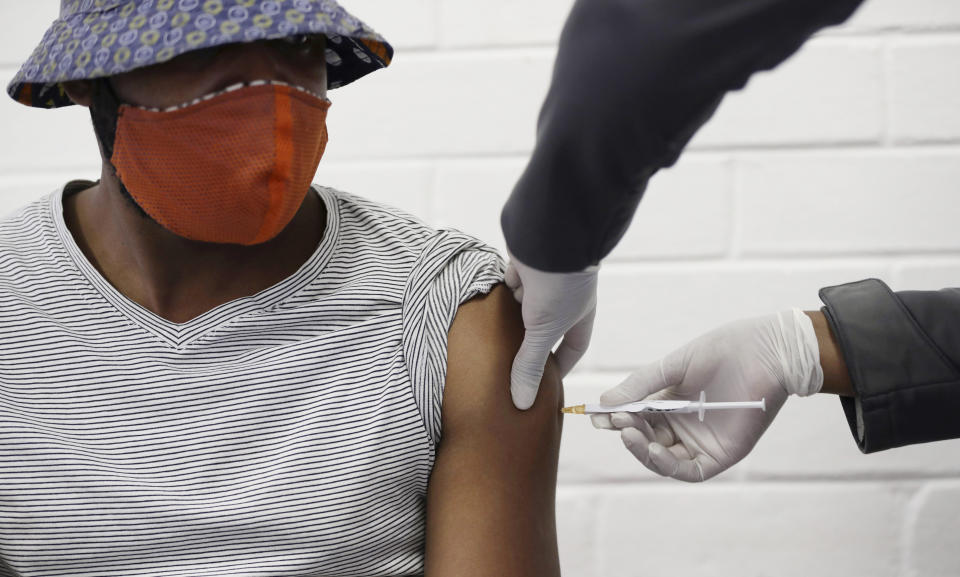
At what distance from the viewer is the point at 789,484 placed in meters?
1.76

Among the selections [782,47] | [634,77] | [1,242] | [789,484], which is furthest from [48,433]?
[789,484]

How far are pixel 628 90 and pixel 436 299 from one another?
1.45 ft

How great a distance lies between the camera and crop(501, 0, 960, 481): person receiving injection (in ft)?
2.59

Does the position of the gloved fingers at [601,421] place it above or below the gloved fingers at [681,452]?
above

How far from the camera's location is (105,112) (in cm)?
108

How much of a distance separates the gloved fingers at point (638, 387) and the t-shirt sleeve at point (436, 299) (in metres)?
0.25

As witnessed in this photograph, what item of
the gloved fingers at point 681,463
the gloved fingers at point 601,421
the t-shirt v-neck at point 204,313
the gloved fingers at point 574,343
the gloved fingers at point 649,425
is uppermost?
the t-shirt v-neck at point 204,313

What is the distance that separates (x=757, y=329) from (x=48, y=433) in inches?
37.4

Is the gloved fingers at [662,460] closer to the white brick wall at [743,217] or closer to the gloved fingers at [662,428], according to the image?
the gloved fingers at [662,428]

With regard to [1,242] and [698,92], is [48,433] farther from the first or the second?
[698,92]

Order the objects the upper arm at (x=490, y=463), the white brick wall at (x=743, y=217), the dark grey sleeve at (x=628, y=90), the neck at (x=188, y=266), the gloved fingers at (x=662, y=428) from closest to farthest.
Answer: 1. the dark grey sleeve at (x=628, y=90)
2. the upper arm at (x=490, y=463)
3. the neck at (x=188, y=266)
4. the gloved fingers at (x=662, y=428)
5. the white brick wall at (x=743, y=217)

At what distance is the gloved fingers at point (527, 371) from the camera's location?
1.09 m

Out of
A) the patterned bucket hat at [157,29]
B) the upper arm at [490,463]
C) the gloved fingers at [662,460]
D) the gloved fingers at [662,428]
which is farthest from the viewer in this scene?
the gloved fingers at [662,428]

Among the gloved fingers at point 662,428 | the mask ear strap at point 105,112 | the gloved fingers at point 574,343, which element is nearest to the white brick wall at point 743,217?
the gloved fingers at point 662,428
